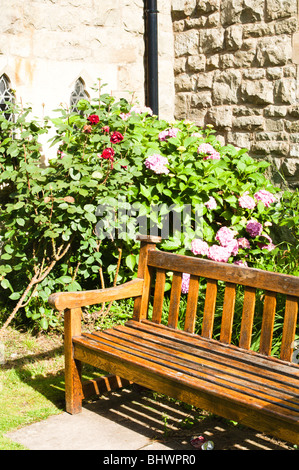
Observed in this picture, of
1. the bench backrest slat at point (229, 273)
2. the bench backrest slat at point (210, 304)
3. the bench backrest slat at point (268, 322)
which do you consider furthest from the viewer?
the bench backrest slat at point (210, 304)

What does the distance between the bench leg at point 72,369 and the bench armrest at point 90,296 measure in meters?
0.07

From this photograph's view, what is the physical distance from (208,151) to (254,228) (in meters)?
0.75

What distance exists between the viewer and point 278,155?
5512mm

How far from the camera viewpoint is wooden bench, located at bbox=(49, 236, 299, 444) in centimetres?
268

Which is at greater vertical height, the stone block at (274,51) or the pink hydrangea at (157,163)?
the stone block at (274,51)

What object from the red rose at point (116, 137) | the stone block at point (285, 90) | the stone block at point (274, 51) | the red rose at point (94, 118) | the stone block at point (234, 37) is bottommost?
the red rose at point (116, 137)

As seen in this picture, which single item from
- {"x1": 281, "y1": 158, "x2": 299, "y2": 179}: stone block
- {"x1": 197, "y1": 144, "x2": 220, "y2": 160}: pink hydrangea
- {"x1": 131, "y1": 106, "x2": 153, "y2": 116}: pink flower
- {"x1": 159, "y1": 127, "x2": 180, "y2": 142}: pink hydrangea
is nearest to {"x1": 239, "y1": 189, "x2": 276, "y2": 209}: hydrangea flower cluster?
{"x1": 197, "y1": 144, "x2": 220, "y2": 160}: pink hydrangea

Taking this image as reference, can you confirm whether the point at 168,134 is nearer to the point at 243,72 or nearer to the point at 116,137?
the point at 116,137

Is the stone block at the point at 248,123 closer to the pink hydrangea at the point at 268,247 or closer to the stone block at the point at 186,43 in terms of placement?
the stone block at the point at 186,43

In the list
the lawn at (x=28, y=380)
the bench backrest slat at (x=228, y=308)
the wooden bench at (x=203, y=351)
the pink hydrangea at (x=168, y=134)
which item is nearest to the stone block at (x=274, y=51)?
the pink hydrangea at (x=168, y=134)

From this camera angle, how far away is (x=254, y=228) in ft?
15.8

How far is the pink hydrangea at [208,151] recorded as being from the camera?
490cm

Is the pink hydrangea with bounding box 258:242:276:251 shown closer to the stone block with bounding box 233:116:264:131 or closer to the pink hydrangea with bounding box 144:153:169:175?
the pink hydrangea with bounding box 144:153:169:175

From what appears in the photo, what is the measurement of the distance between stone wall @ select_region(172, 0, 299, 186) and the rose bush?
65cm
